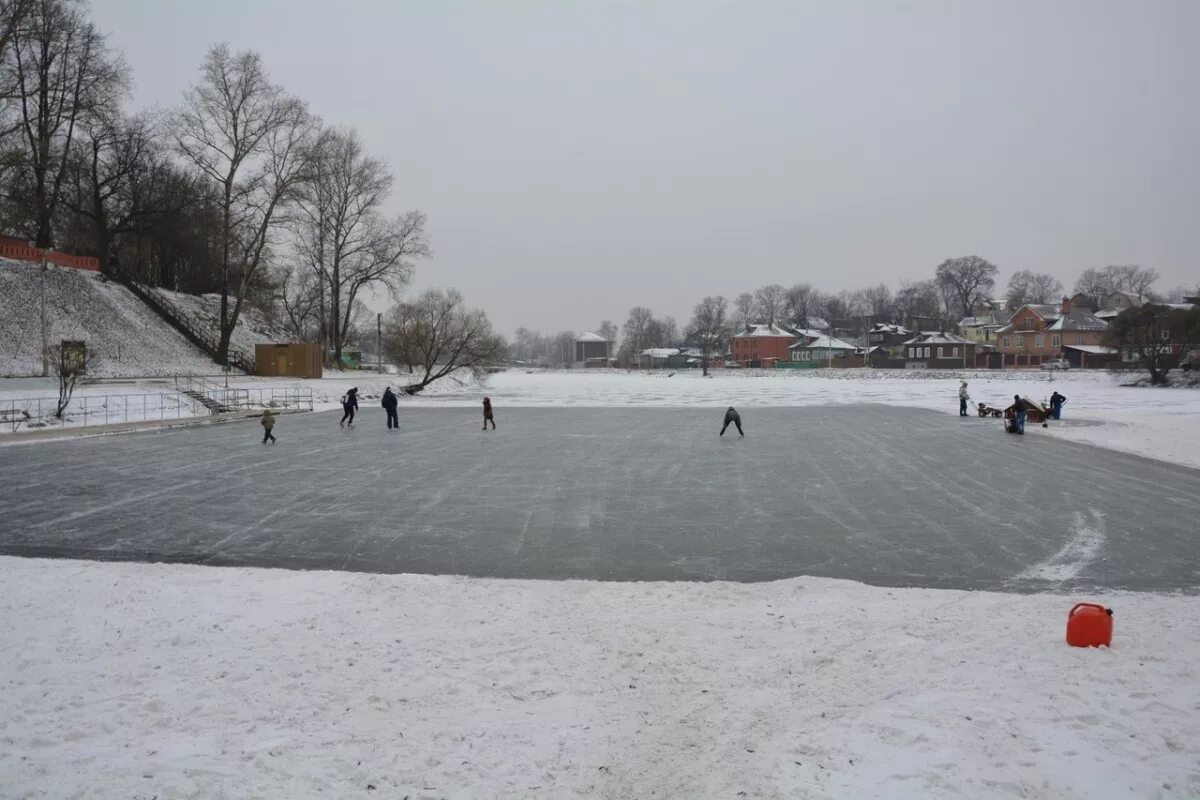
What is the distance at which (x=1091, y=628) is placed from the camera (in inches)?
244

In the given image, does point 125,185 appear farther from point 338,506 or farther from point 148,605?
point 148,605

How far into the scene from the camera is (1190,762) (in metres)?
4.54

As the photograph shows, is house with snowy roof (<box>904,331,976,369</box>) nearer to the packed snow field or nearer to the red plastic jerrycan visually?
the packed snow field

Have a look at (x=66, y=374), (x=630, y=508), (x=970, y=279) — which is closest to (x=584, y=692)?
(x=630, y=508)

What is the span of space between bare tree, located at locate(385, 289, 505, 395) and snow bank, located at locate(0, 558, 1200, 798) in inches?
1606

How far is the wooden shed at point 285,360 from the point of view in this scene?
143 feet

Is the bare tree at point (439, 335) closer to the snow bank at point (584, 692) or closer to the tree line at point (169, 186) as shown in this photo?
the tree line at point (169, 186)

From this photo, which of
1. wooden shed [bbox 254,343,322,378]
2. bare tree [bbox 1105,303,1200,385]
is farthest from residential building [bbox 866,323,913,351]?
wooden shed [bbox 254,343,322,378]

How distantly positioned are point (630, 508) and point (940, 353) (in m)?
96.9

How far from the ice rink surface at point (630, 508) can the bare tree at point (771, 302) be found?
139493mm

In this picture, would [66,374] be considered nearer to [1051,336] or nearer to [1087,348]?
[1087,348]

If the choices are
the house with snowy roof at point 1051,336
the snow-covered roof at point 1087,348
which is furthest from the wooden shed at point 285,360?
the snow-covered roof at point 1087,348

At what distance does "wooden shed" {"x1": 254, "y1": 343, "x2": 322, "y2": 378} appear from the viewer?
43.7m

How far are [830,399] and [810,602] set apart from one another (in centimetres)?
3652
